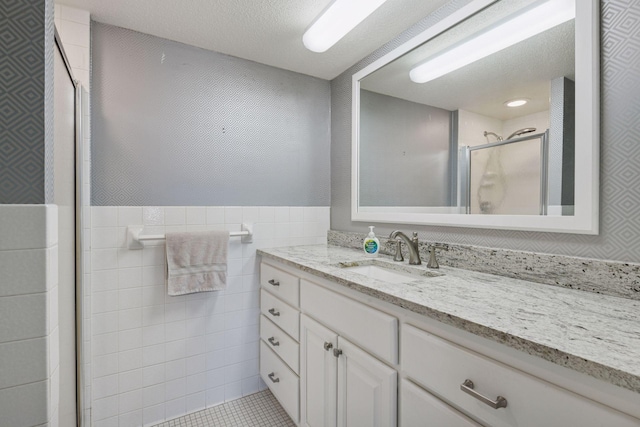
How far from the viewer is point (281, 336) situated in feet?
5.34

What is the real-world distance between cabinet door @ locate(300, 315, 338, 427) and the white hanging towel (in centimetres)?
59

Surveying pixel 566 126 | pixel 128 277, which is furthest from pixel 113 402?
pixel 566 126

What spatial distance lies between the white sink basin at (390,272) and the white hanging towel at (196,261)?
693 millimetres

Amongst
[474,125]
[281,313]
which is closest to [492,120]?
[474,125]

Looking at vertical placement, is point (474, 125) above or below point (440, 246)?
above

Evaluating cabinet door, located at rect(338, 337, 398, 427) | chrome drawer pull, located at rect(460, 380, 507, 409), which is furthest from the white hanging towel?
chrome drawer pull, located at rect(460, 380, 507, 409)

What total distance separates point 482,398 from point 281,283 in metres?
1.11

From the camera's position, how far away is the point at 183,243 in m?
1.60

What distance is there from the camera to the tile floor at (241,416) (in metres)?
1.64

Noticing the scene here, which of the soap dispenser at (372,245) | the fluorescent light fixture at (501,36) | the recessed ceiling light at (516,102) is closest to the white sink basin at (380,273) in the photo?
the soap dispenser at (372,245)

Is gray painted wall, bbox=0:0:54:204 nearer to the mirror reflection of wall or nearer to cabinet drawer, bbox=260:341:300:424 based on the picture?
cabinet drawer, bbox=260:341:300:424

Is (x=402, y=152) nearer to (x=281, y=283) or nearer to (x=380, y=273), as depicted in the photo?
(x=380, y=273)

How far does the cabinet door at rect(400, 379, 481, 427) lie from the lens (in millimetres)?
748

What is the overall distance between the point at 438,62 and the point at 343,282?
1176 mm
